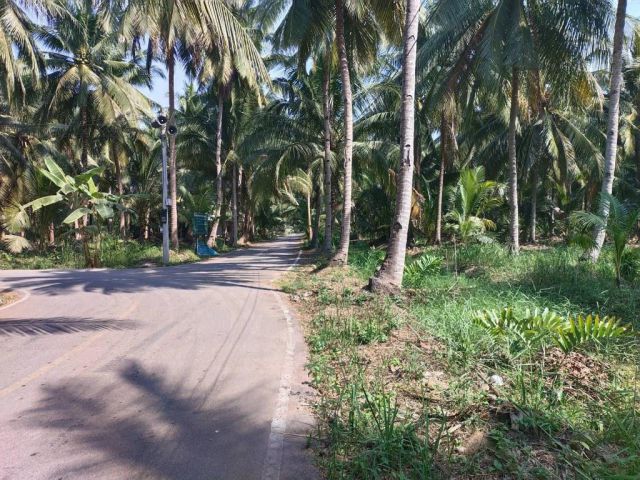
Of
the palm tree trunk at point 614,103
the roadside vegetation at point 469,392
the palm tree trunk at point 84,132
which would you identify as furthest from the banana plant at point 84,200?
the palm tree trunk at point 614,103

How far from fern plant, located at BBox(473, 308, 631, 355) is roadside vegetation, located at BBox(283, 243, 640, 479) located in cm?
3

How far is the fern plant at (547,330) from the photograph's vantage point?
4.51 metres

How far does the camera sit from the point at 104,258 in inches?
715

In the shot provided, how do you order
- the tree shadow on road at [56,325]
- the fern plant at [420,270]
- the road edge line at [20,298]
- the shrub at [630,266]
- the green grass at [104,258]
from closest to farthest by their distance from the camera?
1. the tree shadow on road at [56,325]
2. the road edge line at [20,298]
3. the shrub at [630,266]
4. the fern plant at [420,270]
5. the green grass at [104,258]

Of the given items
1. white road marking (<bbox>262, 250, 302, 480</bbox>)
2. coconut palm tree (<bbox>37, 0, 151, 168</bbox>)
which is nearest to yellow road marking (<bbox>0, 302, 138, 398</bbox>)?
white road marking (<bbox>262, 250, 302, 480</bbox>)

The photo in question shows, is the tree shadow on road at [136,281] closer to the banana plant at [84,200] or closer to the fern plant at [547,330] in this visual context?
the banana plant at [84,200]

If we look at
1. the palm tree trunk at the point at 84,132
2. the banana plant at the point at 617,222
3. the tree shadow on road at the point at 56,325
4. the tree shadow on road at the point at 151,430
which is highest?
the palm tree trunk at the point at 84,132

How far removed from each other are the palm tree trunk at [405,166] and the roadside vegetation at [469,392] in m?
0.87

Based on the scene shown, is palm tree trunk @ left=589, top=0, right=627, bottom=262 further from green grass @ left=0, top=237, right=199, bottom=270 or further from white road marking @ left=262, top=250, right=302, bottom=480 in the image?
green grass @ left=0, top=237, right=199, bottom=270

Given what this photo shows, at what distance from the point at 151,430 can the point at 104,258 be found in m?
16.8

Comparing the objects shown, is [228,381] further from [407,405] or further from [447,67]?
[447,67]

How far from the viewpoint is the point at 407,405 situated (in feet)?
12.2

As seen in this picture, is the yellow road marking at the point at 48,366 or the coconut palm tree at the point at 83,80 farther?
the coconut palm tree at the point at 83,80

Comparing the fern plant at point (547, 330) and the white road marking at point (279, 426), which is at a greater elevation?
the fern plant at point (547, 330)
